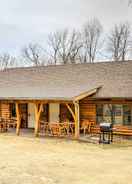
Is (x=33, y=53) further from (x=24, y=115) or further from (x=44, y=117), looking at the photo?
(x=44, y=117)

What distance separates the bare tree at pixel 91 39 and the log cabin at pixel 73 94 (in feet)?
71.9

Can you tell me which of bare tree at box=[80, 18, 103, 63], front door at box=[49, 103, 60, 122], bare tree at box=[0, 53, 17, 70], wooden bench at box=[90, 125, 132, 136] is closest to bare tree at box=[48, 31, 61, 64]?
bare tree at box=[80, 18, 103, 63]

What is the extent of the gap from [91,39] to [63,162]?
37.1 meters

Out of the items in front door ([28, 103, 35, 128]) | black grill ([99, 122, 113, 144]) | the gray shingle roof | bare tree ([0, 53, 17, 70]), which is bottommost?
black grill ([99, 122, 113, 144])

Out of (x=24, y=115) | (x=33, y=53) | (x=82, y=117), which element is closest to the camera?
(x=82, y=117)

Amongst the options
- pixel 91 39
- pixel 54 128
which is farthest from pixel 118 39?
A: pixel 54 128

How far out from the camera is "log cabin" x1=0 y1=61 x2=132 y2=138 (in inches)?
668

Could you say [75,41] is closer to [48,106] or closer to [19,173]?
[48,106]

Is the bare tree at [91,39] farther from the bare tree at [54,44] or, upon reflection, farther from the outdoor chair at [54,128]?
the outdoor chair at [54,128]

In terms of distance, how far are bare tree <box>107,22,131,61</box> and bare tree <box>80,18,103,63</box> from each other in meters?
2.21

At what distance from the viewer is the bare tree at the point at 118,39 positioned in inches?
1661

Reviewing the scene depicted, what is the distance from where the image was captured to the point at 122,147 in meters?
14.5

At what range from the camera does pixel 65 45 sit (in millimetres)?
48625

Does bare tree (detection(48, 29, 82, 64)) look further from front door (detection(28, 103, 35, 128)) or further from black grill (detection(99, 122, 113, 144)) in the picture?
black grill (detection(99, 122, 113, 144))
